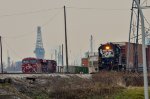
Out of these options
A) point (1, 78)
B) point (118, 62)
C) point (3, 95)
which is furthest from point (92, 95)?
point (118, 62)

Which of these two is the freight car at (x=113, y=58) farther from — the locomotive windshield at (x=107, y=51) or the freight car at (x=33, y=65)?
the freight car at (x=33, y=65)

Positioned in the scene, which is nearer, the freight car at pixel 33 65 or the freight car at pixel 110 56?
the freight car at pixel 110 56

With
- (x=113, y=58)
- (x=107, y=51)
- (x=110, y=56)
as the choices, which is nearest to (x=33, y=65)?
(x=107, y=51)

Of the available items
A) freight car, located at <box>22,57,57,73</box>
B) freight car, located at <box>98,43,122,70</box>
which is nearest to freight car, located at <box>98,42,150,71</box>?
freight car, located at <box>98,43,122,70</box>

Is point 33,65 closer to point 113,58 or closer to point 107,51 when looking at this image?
point 107,51

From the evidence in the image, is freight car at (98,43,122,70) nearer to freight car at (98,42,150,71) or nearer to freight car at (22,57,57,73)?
freight car at (98,42,150,71)

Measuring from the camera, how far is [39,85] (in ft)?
94.0

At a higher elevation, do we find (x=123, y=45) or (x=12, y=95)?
(x=123, y=45)

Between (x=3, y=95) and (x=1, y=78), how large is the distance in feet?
17.2

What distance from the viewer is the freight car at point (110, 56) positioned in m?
49.1

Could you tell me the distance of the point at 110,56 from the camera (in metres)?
49.3

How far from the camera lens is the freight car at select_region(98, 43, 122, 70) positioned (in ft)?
161

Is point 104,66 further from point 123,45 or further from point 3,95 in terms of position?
point 3,95

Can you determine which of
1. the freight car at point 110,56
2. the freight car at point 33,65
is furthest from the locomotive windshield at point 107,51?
the freight car at point 33,65
